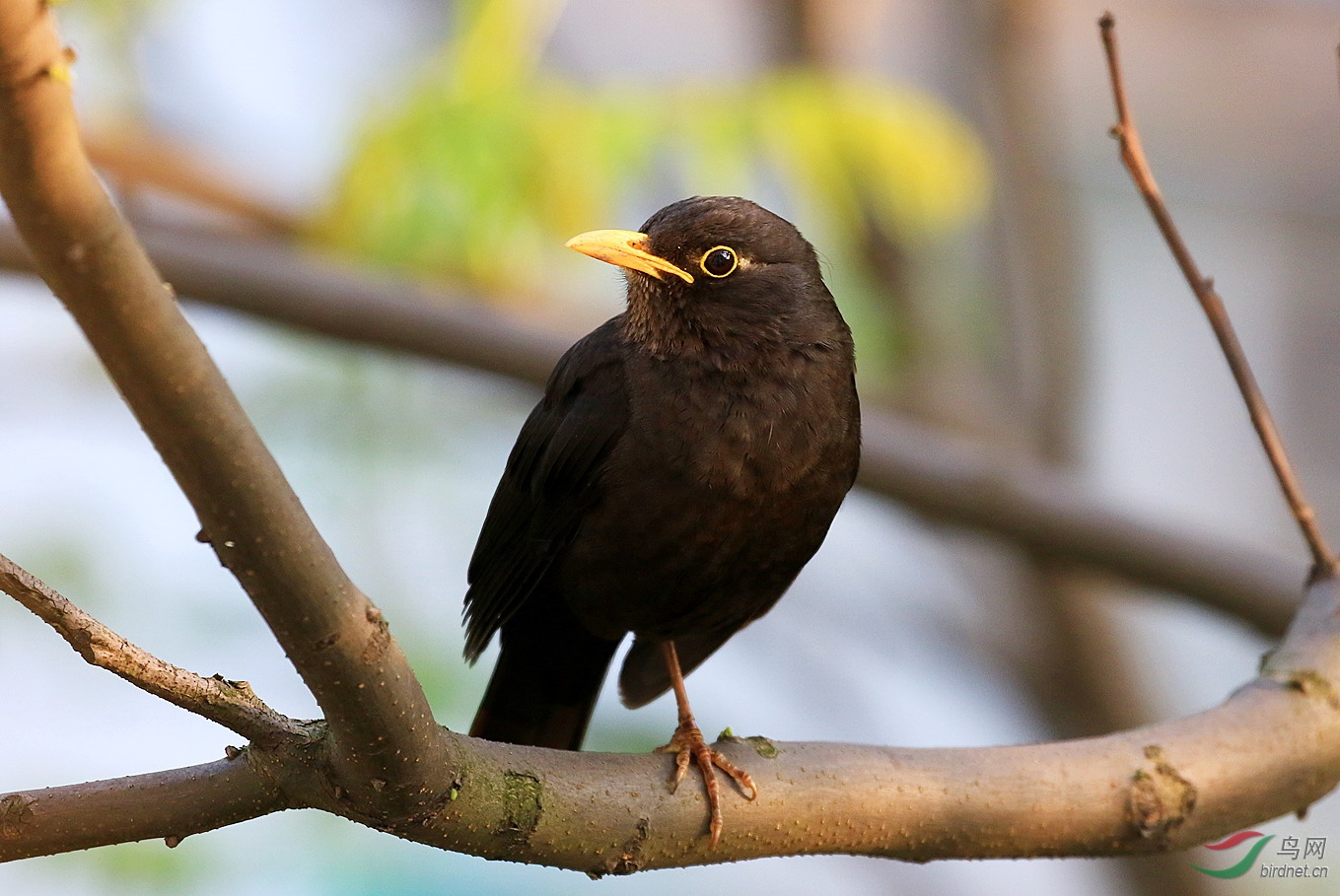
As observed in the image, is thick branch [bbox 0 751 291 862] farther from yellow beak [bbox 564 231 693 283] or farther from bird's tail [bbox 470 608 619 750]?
yellow beak [bbox 564 231 693 283]

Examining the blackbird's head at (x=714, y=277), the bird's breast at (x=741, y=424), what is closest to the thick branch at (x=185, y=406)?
the bird's breast at (x=741, y=424)

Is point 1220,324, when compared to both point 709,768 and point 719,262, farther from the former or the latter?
point 709,768

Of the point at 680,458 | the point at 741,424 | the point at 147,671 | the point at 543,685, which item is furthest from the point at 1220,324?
the point at 147,671

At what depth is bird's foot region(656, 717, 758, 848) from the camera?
2457 millimetres

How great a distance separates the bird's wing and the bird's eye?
0.27 meters

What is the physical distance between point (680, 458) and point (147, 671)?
124 cm

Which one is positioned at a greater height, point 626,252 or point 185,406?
point 626,252

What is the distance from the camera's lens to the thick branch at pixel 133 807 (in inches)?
75.9

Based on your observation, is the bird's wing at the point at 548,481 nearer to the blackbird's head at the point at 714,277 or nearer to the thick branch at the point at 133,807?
the blackbird's head at the point at 714,277

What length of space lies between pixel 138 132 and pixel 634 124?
6.97ft

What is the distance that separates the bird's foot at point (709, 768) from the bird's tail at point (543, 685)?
753 mm

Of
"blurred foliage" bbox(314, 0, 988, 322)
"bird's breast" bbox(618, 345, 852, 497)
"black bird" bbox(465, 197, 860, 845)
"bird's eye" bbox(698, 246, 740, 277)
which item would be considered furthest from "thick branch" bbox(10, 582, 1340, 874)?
"blurred foliage" bbox(314, 0, 988, 322)

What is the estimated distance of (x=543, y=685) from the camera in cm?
346

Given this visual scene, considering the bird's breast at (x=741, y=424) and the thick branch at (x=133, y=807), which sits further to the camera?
the bird's breast at (x=741, y=424)
